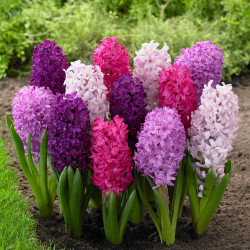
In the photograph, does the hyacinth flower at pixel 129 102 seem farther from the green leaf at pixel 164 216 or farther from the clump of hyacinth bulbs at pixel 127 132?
the green leaf at pixel 164 216

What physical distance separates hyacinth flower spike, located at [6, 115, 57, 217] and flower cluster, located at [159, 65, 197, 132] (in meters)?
0.71

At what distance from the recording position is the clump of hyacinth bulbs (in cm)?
237

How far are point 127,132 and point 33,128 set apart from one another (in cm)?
59

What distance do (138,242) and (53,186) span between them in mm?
657

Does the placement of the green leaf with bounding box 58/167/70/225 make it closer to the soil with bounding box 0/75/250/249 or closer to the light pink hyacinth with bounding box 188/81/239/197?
the soil with bounding box 0/75/250/249

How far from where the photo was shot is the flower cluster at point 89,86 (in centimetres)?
249

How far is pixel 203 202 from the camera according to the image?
2682 mm

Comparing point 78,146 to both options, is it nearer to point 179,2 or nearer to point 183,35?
point 183,35

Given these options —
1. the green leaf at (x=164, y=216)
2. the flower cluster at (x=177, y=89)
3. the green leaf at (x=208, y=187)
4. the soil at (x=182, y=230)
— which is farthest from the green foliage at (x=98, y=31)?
the green leaf at (x=164, y=216)

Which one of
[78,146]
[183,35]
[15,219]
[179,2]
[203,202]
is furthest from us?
[179,2]

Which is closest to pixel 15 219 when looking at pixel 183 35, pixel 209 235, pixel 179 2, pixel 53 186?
pixel 53 186

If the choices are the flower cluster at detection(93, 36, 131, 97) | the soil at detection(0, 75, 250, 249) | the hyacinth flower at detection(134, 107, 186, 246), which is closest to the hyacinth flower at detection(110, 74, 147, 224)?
the hyacinth flower at detection(134, 107, 186, 246)

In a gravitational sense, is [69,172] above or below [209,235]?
above

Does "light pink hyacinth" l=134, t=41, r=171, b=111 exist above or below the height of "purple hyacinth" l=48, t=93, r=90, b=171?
above
